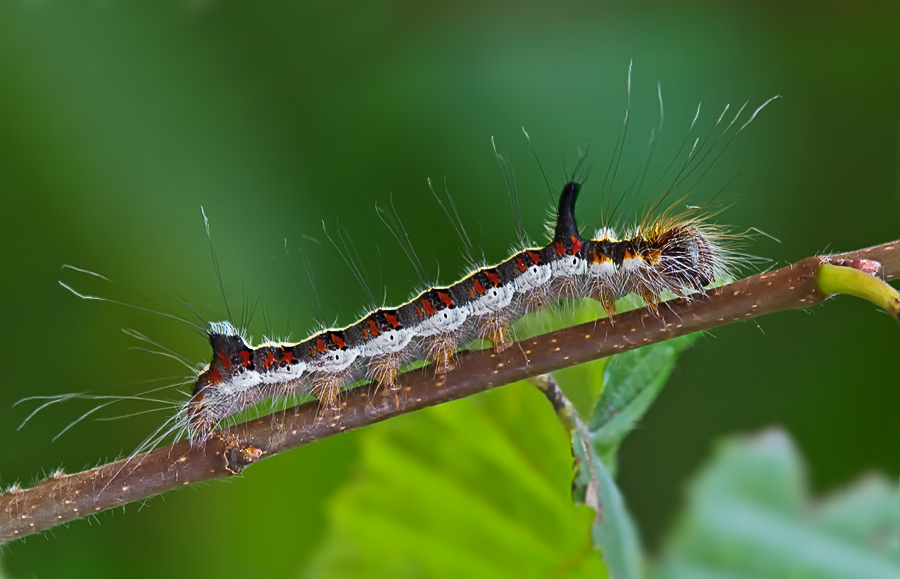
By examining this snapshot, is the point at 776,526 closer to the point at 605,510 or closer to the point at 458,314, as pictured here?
the point at 605,510

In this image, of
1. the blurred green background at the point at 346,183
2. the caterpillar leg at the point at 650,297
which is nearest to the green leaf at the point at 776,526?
the blurred green background at the point at 346,183

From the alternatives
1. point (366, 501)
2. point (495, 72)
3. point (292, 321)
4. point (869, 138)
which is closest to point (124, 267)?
point (292, 321)

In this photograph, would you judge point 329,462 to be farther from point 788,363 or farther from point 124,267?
point 788,363

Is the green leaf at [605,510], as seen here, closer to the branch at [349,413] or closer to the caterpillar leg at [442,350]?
the branch at [349,413]

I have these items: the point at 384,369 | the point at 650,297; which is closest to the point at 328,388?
the point at 384,369

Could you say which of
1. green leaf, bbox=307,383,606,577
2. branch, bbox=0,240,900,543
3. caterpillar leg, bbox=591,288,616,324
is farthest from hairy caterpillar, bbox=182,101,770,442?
green leaf, bbox=307,383,606,577

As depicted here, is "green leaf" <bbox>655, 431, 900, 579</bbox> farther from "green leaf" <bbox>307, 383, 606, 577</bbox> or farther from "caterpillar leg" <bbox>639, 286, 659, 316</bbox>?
"caterpillar leg" <bbox>639, 286, 659, 316</bbox>
